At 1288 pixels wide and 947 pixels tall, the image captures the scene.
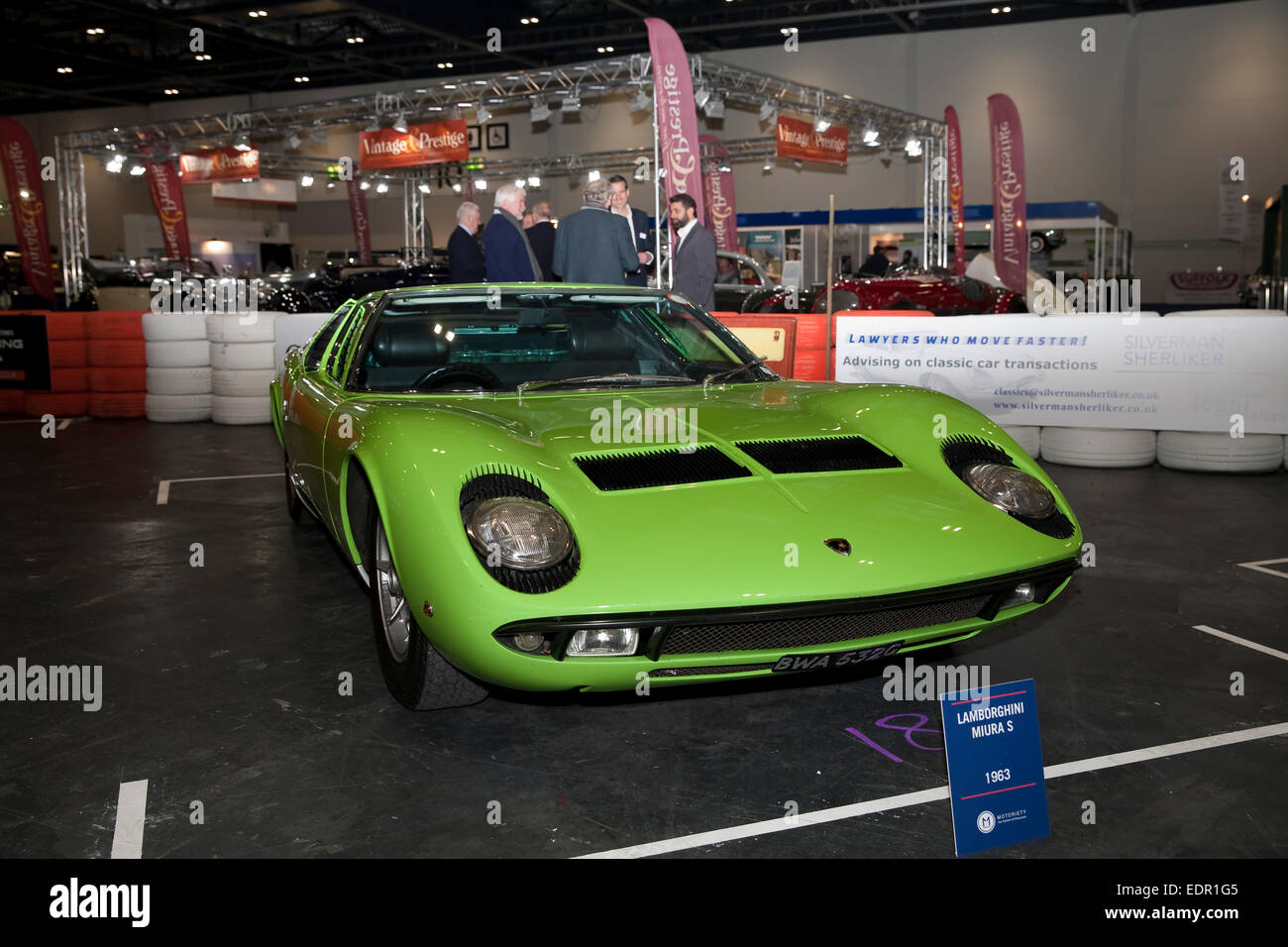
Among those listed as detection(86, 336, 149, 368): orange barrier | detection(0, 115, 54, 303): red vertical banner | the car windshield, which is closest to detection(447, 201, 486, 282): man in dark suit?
detection(86, 336, 149, 368): orange barrier

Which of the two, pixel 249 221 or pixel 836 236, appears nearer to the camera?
pixel 836 236

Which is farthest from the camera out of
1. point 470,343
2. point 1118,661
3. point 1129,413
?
point 1129,413

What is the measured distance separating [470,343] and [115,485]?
13.9 feet

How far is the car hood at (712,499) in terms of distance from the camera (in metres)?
2.42

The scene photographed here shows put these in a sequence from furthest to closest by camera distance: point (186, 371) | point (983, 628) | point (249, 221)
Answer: point (249, 221) → point (186, 371) → point (983, 628)

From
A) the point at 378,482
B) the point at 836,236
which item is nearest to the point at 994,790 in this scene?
the point at 378,482

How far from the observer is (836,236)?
22.5 metres

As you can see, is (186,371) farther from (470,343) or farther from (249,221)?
(249,221)

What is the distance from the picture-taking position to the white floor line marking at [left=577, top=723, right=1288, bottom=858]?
2256 millimetres

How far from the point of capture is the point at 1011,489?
2975 mm

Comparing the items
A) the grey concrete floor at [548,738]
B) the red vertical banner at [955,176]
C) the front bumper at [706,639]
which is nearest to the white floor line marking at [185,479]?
the grey concrete floor at [548,738]

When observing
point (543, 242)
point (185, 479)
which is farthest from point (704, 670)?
point (543, 242)

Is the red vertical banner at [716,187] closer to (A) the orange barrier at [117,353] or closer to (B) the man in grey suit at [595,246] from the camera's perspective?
(A) the orange barrier at [117,353]

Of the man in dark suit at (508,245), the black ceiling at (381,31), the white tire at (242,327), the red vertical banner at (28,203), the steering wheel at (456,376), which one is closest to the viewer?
the steering wheel at (456,376)
